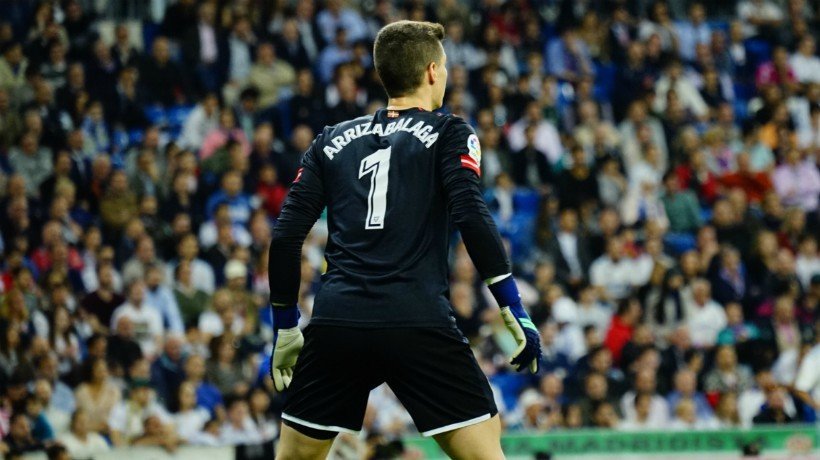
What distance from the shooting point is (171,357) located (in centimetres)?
1162

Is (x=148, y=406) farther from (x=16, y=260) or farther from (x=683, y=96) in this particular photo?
(x=683, y=96)

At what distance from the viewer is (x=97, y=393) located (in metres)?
10.9

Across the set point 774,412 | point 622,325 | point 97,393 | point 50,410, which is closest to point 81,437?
point 50,410

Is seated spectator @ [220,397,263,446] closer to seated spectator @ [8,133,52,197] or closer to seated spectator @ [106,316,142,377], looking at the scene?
seated spectator @ [106,316,142,377]

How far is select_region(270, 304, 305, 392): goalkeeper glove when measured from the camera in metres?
4.95

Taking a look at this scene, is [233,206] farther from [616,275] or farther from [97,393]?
[616,275]

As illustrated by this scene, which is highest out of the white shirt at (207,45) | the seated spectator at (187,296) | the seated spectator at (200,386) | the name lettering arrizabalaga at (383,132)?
the white shirt at (207,45)

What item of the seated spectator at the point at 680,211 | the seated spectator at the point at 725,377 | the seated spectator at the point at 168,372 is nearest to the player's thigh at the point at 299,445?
the seated spectator at the point at 168,372

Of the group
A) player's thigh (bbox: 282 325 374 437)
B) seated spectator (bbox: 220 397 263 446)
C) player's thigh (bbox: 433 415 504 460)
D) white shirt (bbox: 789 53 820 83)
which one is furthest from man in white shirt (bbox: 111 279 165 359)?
white shirt (bbox: 789 53 820 83)

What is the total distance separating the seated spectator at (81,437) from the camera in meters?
10.3

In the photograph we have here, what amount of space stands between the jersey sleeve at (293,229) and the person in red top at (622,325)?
8.60 m

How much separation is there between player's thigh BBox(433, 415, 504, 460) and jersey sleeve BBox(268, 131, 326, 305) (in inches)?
29.8

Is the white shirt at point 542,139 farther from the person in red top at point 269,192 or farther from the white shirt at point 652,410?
the white shirt at point 652,410

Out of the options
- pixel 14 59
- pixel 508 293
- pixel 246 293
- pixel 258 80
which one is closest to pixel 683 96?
pixel 258 80
